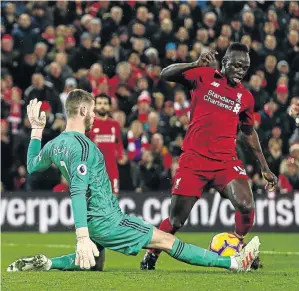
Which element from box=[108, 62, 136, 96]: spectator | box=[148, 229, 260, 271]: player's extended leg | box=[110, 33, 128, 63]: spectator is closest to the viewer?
box=[148, 229, 260, 271]: player's extended leg

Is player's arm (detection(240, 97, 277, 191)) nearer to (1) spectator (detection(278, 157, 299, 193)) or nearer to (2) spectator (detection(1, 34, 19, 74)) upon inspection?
(1) spectator (detection(278, 157, 299, 193))

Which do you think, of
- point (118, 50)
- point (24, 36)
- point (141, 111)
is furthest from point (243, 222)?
point (24, 36)

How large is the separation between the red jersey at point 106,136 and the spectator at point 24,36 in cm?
541

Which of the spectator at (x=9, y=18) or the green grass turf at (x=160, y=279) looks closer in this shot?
the green grass turf at (x=160, y=279)

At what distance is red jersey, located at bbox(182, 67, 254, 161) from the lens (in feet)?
35.2

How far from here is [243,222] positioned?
1096 cm

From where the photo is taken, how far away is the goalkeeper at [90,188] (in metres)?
8.70

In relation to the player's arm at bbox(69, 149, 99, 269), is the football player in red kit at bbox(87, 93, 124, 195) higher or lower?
higher

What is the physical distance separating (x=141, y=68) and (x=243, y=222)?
993 cm

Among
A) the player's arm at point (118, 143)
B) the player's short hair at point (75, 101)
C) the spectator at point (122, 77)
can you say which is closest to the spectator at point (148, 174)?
the spectator at point (122, 77)

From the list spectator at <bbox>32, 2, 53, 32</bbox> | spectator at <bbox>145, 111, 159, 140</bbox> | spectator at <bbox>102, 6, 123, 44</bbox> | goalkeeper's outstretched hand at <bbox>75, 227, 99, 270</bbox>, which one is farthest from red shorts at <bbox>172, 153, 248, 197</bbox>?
spectator at <bbox>32, 2, 53, 32</bbox>

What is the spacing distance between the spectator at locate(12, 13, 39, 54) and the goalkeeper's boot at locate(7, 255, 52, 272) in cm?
1064

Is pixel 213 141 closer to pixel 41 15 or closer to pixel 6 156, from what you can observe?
pixel 6 156

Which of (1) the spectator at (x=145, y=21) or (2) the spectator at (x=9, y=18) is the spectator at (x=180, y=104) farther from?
(2) the spectator at (x=9, y=18)
